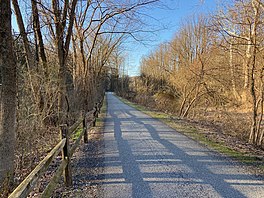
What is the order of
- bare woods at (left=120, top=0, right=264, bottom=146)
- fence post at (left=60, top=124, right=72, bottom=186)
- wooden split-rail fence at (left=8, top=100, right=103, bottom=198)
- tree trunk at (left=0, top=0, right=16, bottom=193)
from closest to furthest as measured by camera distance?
wooden split-rail fence at (left=8, top=100, right=103, bottom=198) → tree trunk at (left=0, top=0, right=16, bottom=193) → fence post at (left=60, top=124, right=72, bottom=186) → bare woods at (left=120, top=0, right=264, bottom=146)

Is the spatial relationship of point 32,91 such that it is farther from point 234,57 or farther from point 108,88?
point 108,88

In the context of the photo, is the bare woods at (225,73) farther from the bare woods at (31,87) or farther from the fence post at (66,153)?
the fence post at (66,153)

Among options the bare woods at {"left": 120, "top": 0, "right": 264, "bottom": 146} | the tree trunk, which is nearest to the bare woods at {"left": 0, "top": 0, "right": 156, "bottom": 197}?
the tree trunk

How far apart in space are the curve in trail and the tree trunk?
1.52 m

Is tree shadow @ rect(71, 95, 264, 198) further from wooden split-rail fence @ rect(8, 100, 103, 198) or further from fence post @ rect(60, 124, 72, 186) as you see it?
wooden split-rail fence @ rect(8, 100, 103, 198)

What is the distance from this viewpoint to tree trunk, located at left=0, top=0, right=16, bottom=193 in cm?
297

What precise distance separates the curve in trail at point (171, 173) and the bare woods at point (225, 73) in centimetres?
442

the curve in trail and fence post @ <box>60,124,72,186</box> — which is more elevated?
fence post @ <box>60,124,72,186</box>

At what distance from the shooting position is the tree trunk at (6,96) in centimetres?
297

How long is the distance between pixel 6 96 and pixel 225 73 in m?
11.8

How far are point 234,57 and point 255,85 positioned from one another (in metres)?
2.13

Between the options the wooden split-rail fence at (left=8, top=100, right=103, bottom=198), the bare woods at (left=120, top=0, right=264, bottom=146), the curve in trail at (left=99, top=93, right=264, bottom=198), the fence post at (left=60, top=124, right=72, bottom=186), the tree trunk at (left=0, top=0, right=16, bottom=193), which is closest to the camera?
Answer: the wooden split-rail fence at (left=8, top=100, right=103, bottom=198)

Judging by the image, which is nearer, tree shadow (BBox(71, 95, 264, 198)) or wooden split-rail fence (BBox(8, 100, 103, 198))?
wooden split-rail fence (BBox(8, 100, 103, 198))

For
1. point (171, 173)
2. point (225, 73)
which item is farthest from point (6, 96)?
point (225, 73)
